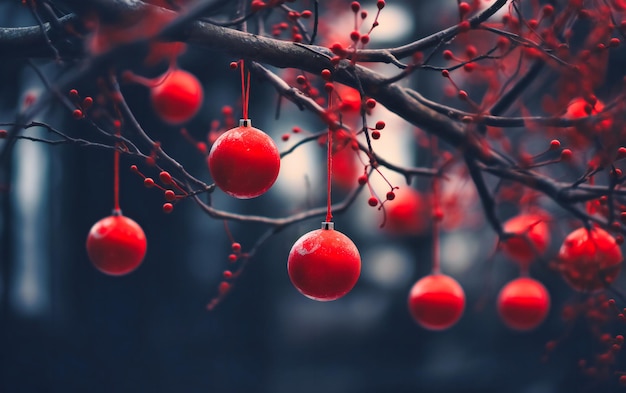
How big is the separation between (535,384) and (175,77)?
3577 millimetres

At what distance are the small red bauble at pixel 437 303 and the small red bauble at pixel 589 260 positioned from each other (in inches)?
11.3

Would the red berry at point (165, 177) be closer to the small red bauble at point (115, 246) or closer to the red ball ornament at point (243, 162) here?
the red ball ornament at point (243, 162)

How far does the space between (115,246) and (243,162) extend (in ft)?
1.59

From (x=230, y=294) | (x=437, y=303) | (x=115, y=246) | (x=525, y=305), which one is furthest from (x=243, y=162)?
(x=230, y=294)

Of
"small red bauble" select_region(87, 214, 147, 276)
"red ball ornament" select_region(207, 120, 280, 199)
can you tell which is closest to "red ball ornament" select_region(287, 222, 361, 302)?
"red ball ornament" select_region(207, 120, 280, 199)

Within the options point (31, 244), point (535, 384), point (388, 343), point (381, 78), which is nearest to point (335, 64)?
point (381, 78)

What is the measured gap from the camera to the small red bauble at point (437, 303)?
4.88ft

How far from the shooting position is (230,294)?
3.75m

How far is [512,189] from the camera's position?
170cm

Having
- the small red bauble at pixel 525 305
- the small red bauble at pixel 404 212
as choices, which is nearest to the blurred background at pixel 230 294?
the small red bauble at pixel 404 212

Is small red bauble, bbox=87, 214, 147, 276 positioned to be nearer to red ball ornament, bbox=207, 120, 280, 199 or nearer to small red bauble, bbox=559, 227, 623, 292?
red ball ornament, bbox=207, 120, 280, 199

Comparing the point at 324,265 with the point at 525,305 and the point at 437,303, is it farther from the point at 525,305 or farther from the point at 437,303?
the point at 525,305

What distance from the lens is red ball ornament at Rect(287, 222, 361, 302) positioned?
1025mm

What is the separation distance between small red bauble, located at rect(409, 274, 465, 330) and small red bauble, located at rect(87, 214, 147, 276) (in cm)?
72
